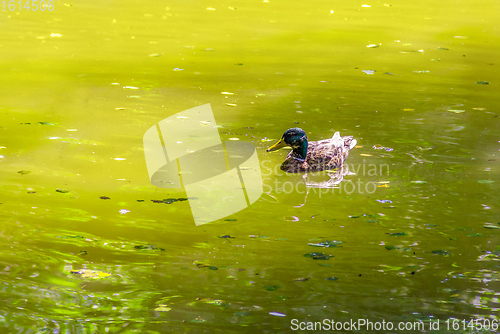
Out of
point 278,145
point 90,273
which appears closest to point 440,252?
point 278,145

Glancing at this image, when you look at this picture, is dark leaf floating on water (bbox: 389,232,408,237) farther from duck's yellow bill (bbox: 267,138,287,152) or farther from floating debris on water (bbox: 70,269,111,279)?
floating debris on water (bbox: 70,269,111,279)

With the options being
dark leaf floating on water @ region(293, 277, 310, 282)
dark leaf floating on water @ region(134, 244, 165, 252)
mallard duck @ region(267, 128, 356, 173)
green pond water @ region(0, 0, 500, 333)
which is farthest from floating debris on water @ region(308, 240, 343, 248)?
mallard duck @ region(267, 128, 356, 173)

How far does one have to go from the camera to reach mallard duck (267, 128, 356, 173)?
6.27m

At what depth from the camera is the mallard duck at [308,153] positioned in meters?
6.27

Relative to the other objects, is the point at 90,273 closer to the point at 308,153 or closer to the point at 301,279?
the point at 301,279

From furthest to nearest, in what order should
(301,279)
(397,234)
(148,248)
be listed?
(397,234) < (148,248) < (301,279)

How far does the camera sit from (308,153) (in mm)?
6387

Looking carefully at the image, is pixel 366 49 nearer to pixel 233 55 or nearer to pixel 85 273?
pixel 233 55
